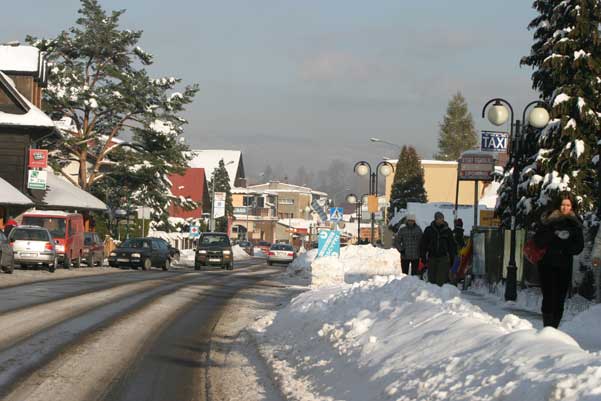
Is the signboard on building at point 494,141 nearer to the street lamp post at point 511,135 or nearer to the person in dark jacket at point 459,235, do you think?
the street lamp post at point 511,135

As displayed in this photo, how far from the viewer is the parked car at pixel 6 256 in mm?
29953

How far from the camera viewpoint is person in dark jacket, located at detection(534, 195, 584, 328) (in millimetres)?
10492

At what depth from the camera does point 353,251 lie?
4075 cm

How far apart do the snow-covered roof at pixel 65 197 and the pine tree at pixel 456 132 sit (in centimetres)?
8155

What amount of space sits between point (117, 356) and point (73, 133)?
47761mm

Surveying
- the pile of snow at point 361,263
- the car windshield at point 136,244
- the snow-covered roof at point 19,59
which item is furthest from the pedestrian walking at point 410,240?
the snow-covered roof at point 19,59

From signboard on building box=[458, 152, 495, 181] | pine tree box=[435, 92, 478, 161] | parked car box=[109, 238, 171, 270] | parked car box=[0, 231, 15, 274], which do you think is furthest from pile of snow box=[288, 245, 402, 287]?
pine tree box=[435, 92, 478, 161]

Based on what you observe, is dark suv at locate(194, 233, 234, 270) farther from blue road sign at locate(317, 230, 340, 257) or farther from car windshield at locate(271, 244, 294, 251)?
blue road sign at locate(317, 230, 340, 257)

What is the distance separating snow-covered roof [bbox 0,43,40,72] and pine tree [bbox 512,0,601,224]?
3083cm

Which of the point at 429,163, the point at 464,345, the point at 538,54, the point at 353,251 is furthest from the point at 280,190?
the point at 464,345

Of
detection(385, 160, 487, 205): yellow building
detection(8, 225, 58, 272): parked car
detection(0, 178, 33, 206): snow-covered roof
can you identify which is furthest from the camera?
detection(385, 160, 487, 205): yellow building

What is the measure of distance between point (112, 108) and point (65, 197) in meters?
7.16

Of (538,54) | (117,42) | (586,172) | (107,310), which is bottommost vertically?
(107,310)

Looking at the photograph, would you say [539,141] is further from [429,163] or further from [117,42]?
[429,163]
